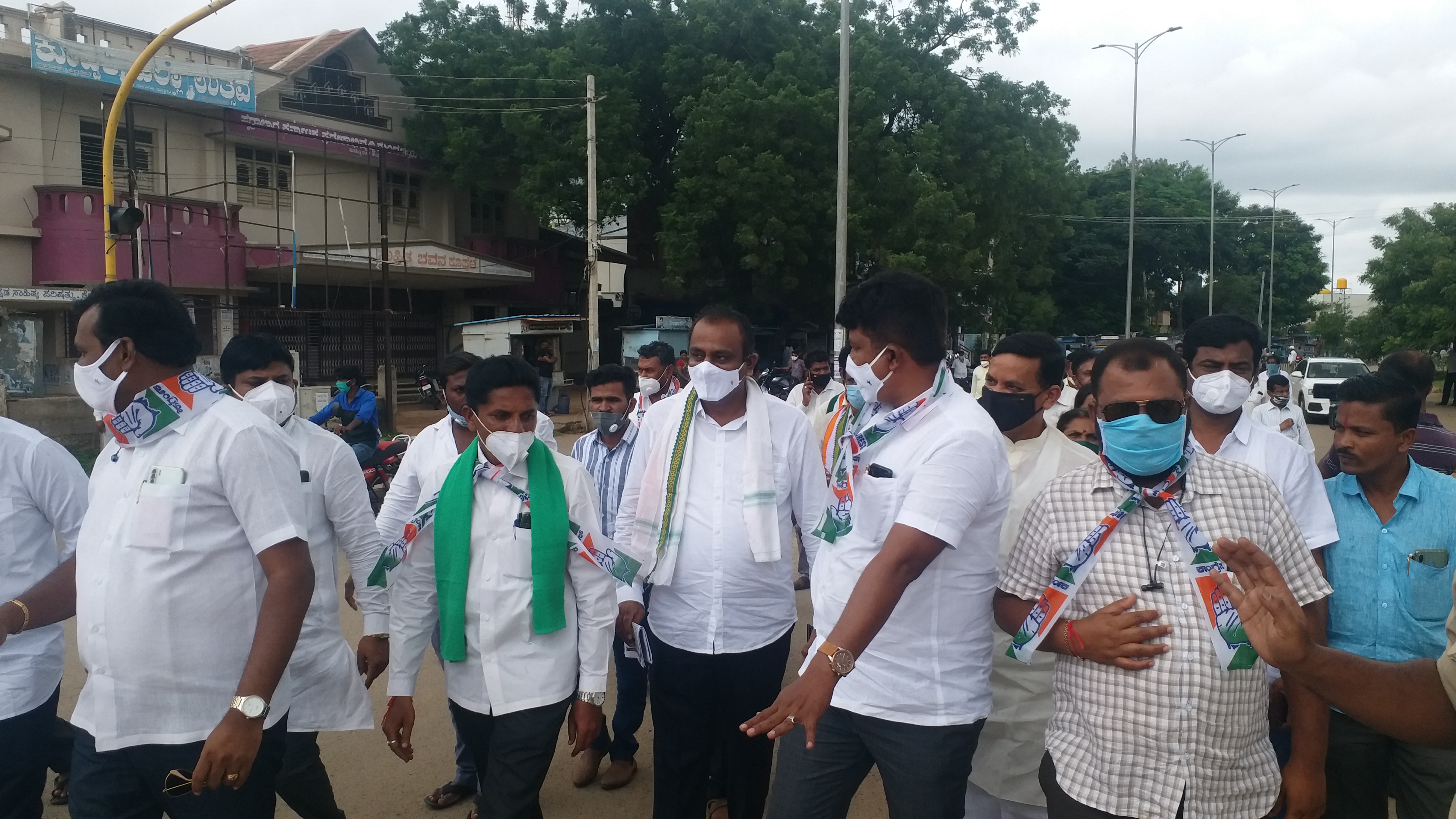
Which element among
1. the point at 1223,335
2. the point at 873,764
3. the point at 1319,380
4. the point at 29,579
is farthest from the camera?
the point at 1319,380

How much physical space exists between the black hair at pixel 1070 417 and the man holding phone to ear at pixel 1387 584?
1.00 meters

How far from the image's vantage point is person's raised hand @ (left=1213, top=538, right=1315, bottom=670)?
1.78m

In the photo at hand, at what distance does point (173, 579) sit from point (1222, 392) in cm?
319

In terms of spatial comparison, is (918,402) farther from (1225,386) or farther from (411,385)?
(411,385)

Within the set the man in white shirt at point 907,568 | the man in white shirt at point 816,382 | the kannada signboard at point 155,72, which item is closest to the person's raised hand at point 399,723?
the man in white shirt at point 907,568

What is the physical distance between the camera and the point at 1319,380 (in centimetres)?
2208

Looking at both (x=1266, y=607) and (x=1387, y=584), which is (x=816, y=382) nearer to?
(x=1387, y=584)

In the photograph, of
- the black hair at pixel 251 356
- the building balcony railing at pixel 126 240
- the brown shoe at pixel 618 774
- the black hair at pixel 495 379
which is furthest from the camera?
the building balcony railing at pixel 126 240

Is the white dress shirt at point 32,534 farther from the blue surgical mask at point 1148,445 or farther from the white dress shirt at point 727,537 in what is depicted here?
the blue surgical mask at point 1148,445

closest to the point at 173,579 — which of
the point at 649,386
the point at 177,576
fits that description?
the point at 177,576

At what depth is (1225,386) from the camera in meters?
3.34

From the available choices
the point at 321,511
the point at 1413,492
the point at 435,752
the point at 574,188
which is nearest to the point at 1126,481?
the point at 1413,492

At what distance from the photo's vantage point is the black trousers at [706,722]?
336 cm

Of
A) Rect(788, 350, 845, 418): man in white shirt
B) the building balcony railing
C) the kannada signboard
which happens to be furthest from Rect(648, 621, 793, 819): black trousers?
the kannada signboard
